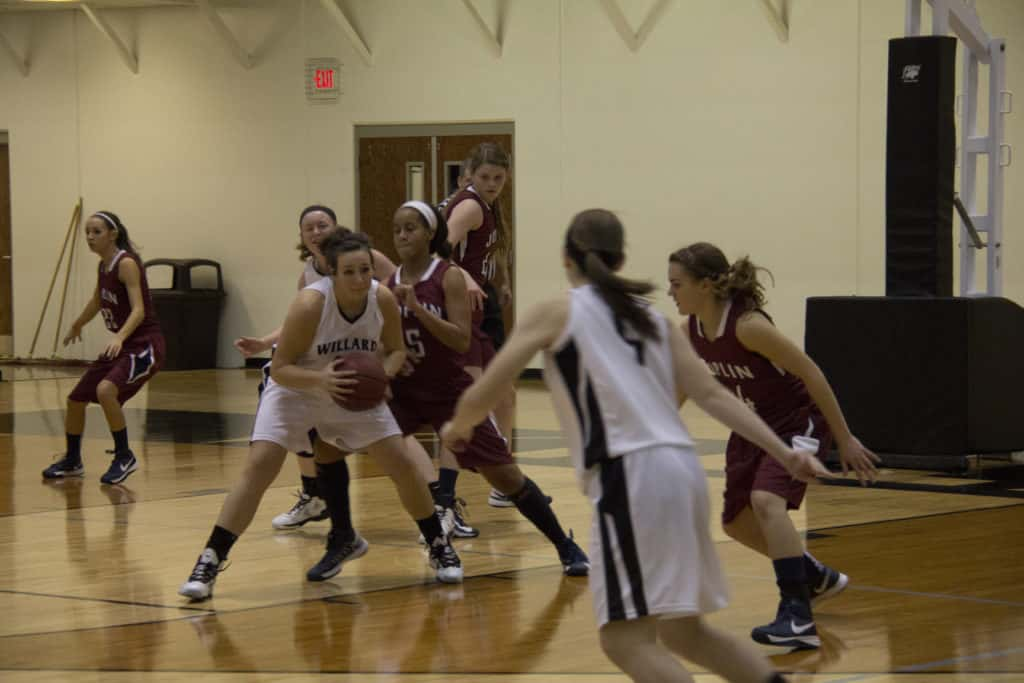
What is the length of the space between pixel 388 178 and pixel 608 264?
549 inches

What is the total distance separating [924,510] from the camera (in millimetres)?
8352

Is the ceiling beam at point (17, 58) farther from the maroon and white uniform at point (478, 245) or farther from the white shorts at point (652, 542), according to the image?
the white shorts at point (652, 542)

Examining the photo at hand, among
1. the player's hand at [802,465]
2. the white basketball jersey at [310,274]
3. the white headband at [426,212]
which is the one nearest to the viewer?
the player's hand at [802,465]

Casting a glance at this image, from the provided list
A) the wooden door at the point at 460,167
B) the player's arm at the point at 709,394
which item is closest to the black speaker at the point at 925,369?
the player's arm at the point at 709,394

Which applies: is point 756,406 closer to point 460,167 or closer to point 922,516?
point 922,516

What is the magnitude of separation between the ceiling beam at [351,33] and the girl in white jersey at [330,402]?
453 inches

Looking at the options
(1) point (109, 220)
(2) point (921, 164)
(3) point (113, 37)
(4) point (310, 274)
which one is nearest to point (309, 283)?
(4) point (310, 274)

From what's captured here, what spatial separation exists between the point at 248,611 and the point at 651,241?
404 inches

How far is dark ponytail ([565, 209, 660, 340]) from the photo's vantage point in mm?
3818

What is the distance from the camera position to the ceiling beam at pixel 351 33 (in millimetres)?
17531

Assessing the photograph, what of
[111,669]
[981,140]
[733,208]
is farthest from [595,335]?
[733,208]

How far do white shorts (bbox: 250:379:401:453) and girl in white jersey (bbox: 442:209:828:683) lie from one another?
2.38m

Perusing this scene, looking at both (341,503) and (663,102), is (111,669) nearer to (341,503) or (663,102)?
(341,503)

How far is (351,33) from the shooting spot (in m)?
17.5
